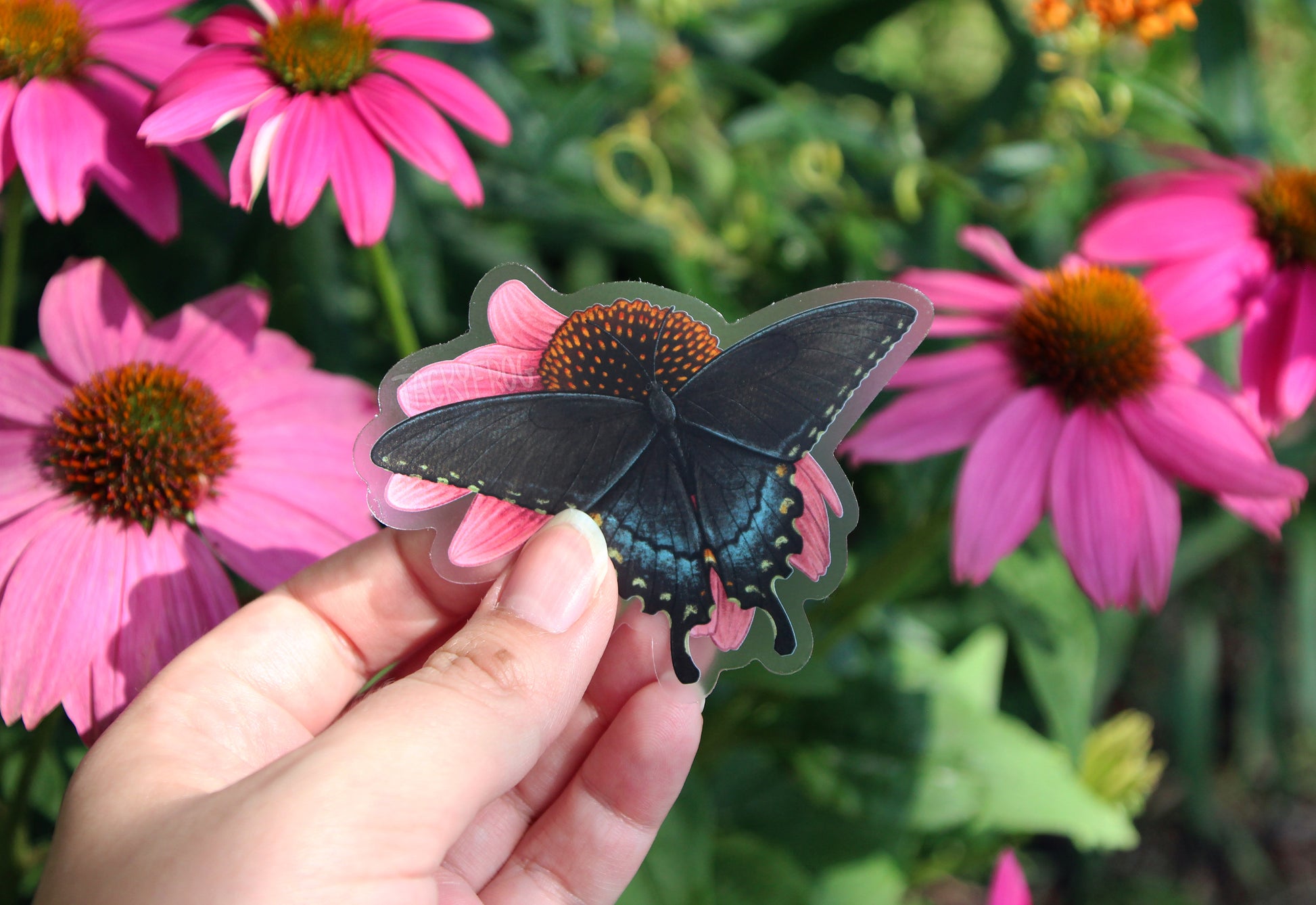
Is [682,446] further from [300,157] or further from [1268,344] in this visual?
[1268,344]

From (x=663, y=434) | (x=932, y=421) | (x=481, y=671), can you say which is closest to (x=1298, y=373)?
(x=932, y=421)

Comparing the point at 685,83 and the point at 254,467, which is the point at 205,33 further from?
the point at 685,83

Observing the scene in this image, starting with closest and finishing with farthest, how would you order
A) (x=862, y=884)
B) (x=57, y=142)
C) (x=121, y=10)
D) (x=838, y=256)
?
(x=57, y=142) < (x=121, y=10) < (x=862, y=884) < (x=838, y=256)

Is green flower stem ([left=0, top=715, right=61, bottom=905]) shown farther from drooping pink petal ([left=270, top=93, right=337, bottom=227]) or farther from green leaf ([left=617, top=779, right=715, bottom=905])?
green leaf ([left=617, top=779, right=715, bottom=905])

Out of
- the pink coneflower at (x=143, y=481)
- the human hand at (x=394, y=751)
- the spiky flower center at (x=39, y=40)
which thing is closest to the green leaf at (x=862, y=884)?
the human hand at (x=394, y=751)

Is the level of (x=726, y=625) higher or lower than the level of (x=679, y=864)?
higher

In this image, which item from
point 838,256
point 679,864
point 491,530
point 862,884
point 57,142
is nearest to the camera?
point 491,530

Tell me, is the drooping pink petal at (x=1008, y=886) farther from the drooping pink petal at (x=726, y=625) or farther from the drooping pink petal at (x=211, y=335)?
the drooping pink petal at (x=211, y=335)
